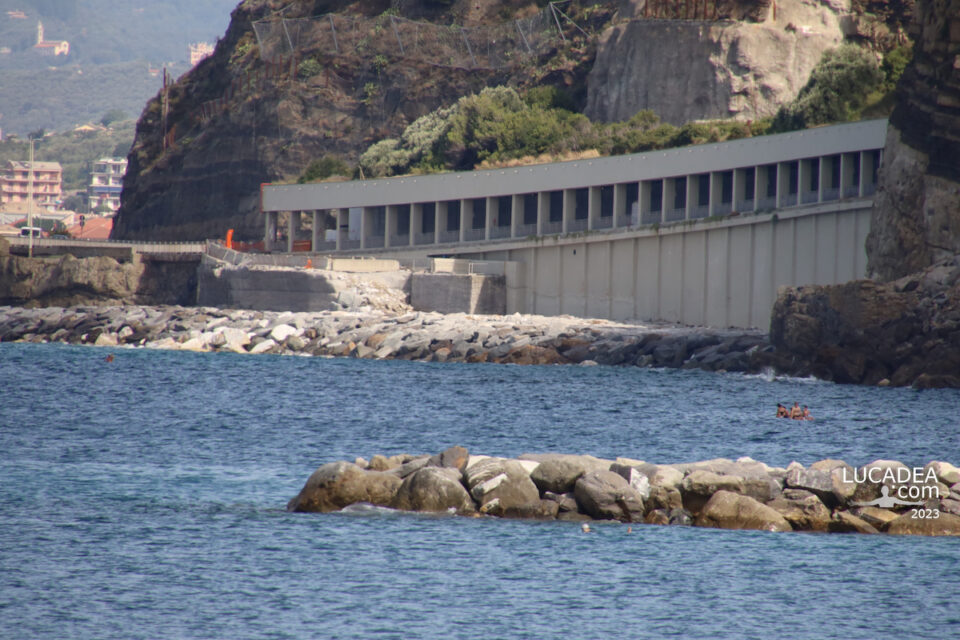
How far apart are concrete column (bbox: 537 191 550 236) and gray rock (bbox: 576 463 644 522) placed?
151ft

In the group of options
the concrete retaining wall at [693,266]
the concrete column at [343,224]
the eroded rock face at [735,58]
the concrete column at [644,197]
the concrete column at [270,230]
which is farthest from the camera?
the concrete column at [270,230]

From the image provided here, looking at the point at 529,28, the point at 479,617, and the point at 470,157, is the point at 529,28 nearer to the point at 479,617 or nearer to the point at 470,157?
the point at 470,157

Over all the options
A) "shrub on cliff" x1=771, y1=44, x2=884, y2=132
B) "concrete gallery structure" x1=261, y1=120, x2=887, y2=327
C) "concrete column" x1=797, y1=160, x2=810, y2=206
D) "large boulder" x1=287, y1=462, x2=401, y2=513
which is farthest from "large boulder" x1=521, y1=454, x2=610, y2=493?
"shrub on cliff" x1=771, y1=44, x2=884, y2=132

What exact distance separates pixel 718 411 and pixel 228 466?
57.6ft

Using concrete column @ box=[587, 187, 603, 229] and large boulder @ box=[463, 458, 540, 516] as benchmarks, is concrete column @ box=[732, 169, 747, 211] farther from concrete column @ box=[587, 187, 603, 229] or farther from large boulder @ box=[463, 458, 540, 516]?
large boulder @ box=[463, 458, 540, 516]

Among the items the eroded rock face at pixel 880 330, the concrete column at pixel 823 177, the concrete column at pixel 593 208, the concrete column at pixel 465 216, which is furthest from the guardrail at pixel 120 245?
the eroded rock face at pixel 880 330

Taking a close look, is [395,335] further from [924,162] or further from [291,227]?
[924,162]

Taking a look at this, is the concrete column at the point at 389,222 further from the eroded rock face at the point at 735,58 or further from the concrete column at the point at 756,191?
the concrete column at the point at 756,191

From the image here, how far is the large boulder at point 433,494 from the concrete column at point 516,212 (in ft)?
152

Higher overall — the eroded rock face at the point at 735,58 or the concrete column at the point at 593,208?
the eroded rock face at the point at 735,58

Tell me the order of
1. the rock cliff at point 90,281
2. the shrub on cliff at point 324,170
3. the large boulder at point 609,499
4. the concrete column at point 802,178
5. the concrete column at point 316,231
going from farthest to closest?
the shrub on cliff at point 324,170 < the concrete column at point 316,231 < the rock cliff at point 90,281 < the concrete column at point 802,178 < the large boulder at point 609,499

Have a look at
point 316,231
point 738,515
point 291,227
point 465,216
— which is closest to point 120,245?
point 291,227

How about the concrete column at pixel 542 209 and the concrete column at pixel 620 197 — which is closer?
the concrete column at pixel 620 197

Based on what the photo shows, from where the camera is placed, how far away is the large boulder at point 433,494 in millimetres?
24484
